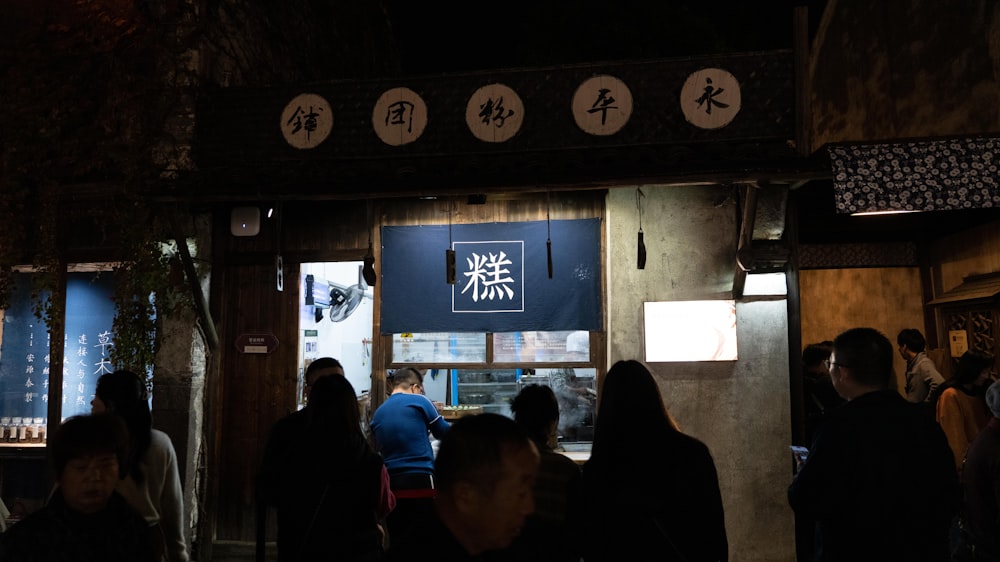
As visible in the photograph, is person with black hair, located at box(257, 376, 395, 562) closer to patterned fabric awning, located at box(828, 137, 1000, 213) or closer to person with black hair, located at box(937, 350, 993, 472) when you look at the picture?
patterned fabric awning, located at box(828, 137, 1000, 213)

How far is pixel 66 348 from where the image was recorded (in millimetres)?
9078

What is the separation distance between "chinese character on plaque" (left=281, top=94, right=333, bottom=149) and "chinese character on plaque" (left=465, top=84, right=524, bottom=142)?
6.19ft

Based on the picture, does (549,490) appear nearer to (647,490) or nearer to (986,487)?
(647,490)

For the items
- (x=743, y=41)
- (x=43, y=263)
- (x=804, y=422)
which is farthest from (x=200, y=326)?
(x=743, y=41)

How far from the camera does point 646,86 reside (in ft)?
25.7

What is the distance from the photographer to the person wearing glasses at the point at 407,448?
677cm

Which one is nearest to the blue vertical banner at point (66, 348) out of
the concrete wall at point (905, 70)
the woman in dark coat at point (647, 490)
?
the woman in dark coat at point (647, 490)

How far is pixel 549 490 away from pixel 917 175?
16.0 ft

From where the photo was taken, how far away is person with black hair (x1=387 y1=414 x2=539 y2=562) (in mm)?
2279

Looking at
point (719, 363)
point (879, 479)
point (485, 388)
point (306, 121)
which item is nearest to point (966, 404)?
point (719, 363)

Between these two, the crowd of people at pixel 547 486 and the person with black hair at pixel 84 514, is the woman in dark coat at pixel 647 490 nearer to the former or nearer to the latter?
the crowd of people at pixel 547 486

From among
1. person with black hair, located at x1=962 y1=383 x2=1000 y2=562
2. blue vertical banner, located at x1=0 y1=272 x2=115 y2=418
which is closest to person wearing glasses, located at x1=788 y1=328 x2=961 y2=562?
person with black hair, located at x1=962 y1=383 x2=1000 y2=562

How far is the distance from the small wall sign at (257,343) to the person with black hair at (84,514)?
525cm

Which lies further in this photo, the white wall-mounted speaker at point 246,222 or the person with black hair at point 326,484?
the white wall-mounted speaker at point 246,222
